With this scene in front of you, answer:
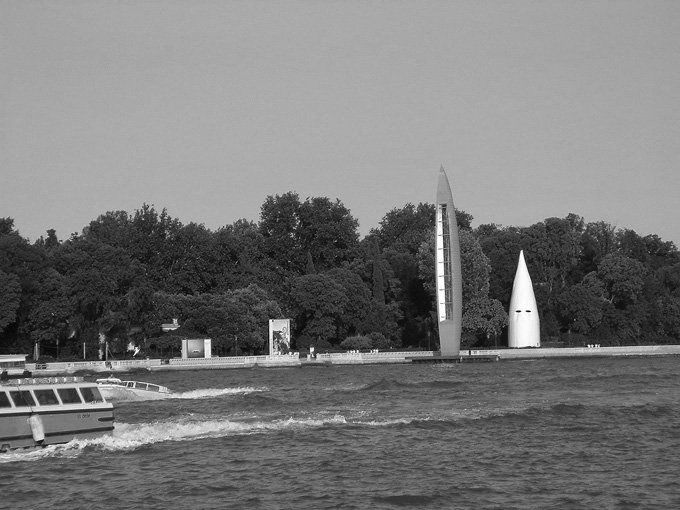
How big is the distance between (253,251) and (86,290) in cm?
2979

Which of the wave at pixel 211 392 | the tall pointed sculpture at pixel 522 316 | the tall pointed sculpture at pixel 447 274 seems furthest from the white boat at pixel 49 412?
the tall pointed sculpture at pixel 522 316

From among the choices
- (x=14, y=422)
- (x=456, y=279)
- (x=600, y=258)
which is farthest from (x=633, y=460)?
(x=600, y=258)

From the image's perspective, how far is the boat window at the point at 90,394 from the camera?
31.6 metres

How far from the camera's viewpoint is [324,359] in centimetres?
8656

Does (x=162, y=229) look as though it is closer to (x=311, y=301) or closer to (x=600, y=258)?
(x=311, y=301)

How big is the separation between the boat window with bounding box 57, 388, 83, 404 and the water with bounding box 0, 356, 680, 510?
1.33 metres

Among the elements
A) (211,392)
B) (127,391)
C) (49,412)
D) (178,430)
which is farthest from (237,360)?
(49,412)

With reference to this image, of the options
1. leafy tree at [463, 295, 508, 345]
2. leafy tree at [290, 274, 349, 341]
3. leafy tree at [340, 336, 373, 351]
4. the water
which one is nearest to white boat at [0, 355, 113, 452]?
the water

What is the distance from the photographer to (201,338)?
293 ft

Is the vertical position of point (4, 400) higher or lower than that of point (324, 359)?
lower

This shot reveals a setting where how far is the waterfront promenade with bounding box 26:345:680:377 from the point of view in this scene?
78000 millimetres

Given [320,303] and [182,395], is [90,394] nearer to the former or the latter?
[182,395]

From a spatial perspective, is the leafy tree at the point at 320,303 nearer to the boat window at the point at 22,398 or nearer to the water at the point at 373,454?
the water at the point at 373,454

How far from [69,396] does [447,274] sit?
211ft
